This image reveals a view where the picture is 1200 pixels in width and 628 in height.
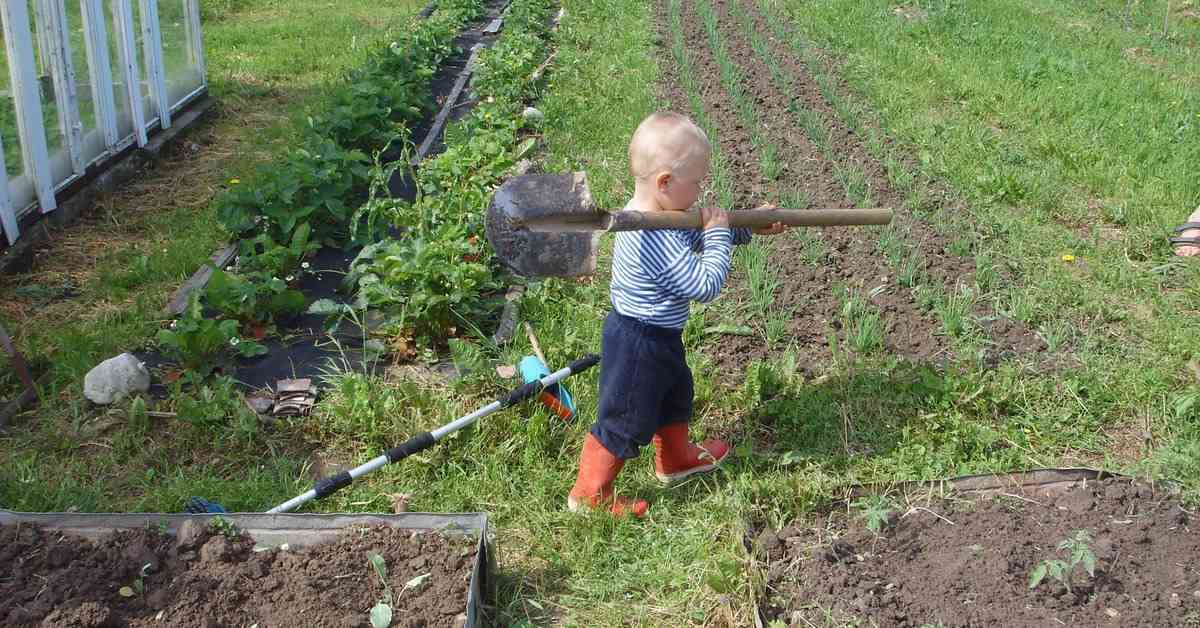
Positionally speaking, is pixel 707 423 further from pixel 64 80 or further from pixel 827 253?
pixel 64 80

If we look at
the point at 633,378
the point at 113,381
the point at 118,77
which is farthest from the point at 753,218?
the point at 118,77

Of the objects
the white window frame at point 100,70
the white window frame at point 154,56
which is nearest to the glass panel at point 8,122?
the white window frame at point 100,70

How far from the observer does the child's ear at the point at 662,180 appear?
2.99 m

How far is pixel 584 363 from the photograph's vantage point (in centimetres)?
395

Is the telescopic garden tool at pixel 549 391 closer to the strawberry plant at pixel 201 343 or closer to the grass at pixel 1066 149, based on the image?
the strawberry plant at pixel 201 343

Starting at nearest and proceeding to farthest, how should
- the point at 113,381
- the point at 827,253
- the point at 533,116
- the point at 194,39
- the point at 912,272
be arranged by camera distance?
the point at 113,381, the point at 912,272, the point at 827,253, the point at 533,116, the point at 194,39

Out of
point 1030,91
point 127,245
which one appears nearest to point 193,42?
point 127,245

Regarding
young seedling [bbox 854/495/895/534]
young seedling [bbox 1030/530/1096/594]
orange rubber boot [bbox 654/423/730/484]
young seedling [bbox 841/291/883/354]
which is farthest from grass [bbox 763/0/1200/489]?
orange rubber boot [bbox 654/423/730/484]

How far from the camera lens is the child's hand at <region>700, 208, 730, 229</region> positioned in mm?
3033

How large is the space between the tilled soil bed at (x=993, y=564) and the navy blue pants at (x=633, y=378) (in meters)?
0.54

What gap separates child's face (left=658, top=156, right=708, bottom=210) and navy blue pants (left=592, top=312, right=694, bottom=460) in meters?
0.42

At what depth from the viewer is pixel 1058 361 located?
164 inches

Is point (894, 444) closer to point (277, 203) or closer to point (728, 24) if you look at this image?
point (277, 203)

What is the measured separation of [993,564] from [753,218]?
128 centimetres
